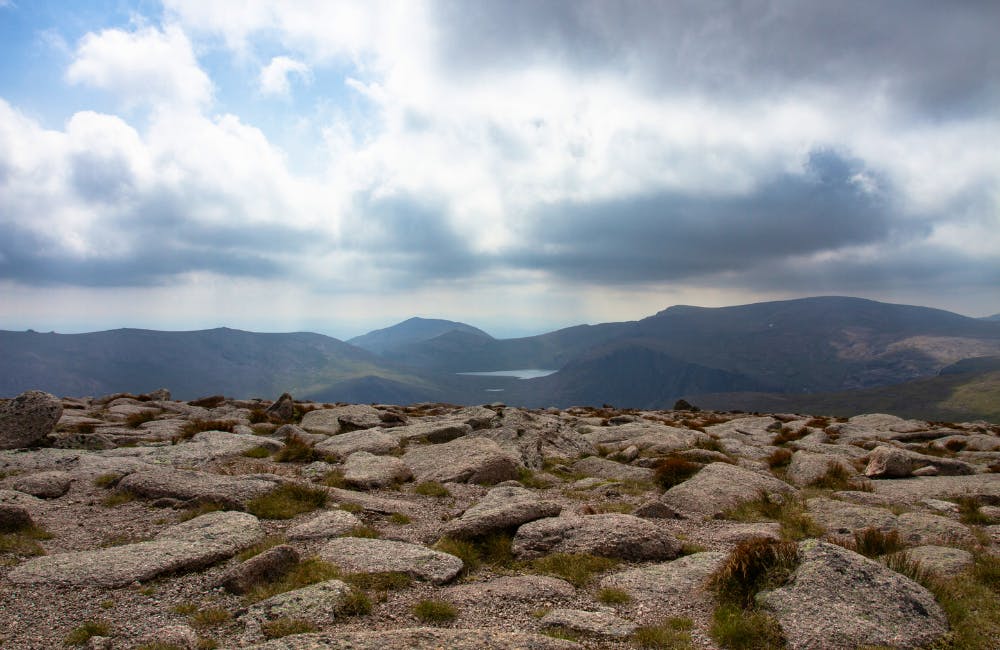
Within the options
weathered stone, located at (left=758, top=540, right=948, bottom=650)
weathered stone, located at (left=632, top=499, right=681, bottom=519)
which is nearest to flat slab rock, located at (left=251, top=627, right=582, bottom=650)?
weathered stone, located at (left=758, top=540, right=948, bottom=650)

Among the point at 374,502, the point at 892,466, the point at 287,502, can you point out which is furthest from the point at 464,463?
the point at 892,466

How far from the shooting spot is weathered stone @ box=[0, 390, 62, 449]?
2230 cm

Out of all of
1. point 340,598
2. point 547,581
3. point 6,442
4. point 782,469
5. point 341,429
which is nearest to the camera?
point 340,598

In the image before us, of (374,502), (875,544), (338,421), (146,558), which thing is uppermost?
(875,544)

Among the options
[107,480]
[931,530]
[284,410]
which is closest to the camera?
[931,530]

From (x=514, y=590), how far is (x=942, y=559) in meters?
9.40

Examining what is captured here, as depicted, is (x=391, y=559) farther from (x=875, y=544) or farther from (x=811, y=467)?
(x=811, y=467)

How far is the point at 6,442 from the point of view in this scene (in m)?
22.1

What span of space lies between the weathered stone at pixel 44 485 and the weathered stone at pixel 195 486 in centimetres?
179

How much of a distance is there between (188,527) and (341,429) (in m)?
19.4

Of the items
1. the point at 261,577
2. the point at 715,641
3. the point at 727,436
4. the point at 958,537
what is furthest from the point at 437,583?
the point at 727,436

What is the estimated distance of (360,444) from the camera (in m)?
25.8

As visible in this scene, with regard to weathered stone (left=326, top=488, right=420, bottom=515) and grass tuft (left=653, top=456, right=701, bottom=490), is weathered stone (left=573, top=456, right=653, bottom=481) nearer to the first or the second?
grass tuft (left=653, top=456, right=701, bottom=490)

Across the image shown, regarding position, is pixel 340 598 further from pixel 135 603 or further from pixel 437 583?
pixel 135 603
